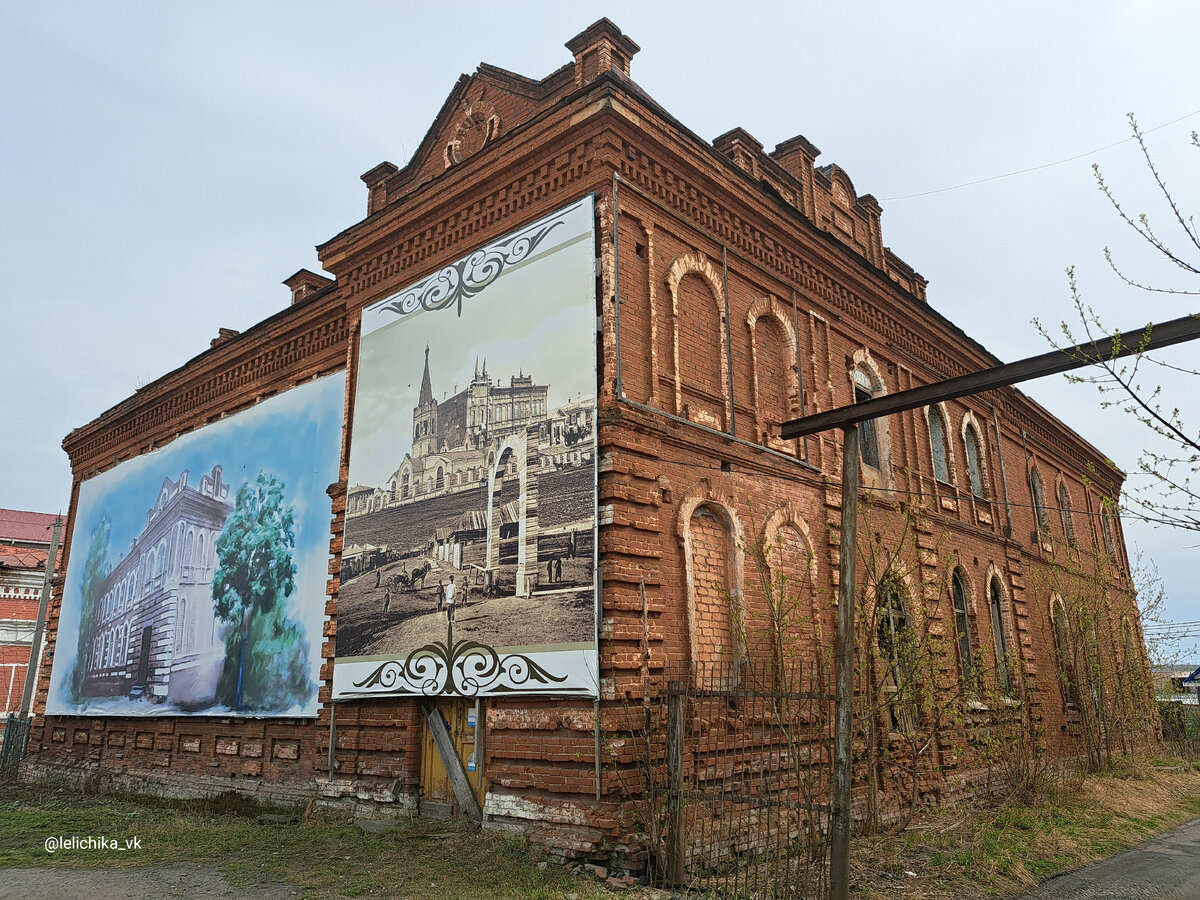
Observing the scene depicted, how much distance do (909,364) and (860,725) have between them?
762 cm

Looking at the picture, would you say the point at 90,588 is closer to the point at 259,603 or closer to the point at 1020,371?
the point at 259,603

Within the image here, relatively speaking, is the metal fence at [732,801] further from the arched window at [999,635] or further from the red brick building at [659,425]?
the arched window at [999,635]

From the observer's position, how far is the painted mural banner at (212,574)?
13320 millimetres

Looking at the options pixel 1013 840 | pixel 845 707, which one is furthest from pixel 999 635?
pixel 845 707

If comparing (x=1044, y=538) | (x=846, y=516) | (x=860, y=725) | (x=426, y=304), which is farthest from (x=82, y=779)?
(x=1044, y=538)

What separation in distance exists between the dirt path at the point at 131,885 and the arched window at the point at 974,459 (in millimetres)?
15213

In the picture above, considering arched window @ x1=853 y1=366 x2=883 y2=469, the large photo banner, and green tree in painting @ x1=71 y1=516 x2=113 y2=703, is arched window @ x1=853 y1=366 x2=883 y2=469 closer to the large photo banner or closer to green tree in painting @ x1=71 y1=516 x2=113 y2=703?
the large photo banner

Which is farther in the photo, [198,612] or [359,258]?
[198,612]

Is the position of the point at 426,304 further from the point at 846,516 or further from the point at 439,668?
the point at 846,516

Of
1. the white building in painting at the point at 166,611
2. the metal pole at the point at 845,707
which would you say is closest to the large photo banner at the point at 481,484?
the metal pole at the point at 845,707

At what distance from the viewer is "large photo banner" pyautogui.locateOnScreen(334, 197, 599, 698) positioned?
9453mm

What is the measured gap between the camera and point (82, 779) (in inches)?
656

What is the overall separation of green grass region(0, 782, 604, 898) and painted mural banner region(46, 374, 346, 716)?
6.66ft

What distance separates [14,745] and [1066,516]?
2712 cm
